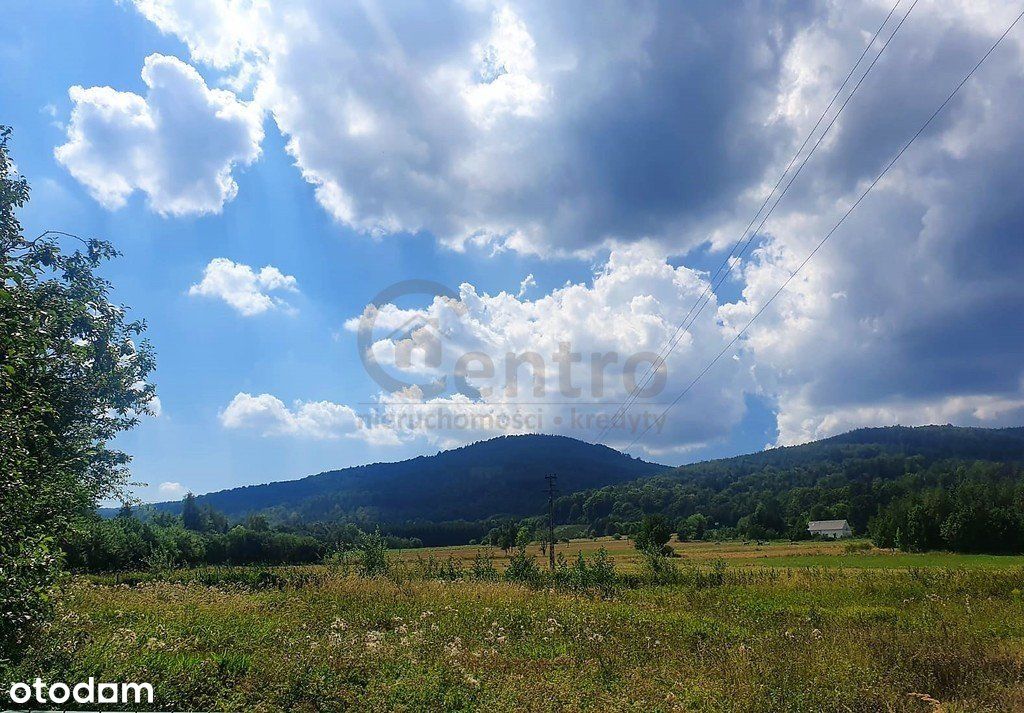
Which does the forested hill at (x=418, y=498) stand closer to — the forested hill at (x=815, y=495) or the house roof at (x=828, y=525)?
the forested hill at (x=815, y=495)

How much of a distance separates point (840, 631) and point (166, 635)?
13.3 m

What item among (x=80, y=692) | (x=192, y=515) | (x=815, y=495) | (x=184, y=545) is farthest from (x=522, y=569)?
(x=815, y=495)

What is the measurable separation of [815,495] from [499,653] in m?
150

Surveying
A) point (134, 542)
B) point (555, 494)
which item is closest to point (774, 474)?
point (555, 494)

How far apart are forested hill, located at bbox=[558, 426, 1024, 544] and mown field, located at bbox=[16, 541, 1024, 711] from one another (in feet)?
290

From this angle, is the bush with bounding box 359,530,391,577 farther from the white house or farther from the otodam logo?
the white house

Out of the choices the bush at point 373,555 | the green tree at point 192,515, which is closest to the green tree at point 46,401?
the bush at point 373,555

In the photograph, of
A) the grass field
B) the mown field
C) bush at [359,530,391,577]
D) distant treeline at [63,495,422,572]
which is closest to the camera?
the mown field

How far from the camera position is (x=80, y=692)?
19.5ft

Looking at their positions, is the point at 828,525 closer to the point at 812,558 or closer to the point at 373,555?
the point at 812,558

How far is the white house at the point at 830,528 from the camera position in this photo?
11703cm

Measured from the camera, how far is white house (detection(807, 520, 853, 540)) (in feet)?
384

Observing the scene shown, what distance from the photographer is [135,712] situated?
19.2 ft

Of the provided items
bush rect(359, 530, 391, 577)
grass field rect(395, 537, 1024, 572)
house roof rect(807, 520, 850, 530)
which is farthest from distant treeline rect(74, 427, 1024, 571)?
grass field rect(395, 537, 1024, 572)
